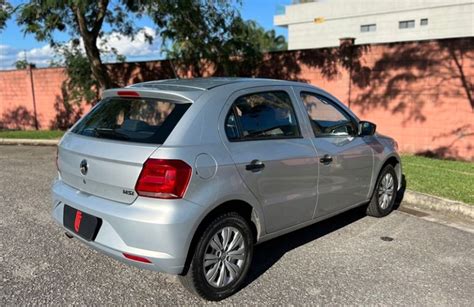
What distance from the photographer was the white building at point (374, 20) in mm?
40875

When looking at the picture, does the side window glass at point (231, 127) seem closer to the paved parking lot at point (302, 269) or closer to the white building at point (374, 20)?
the paved parking lot at point (302, 269)

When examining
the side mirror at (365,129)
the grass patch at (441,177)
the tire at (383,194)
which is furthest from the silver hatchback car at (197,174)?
the grass patch at (441,177)

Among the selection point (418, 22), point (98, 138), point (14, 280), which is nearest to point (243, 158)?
point (98, 138)

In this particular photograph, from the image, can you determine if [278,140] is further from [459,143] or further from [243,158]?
[459,143]

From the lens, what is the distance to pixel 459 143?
10211 millimetres

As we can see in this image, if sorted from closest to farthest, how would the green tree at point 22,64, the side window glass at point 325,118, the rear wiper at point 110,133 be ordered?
the rear wiper at point 110,133 < the side window glass at point 325,118 < the green tree at point 22,64

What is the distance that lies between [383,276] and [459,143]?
724 cm

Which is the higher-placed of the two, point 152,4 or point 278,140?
point 152,4

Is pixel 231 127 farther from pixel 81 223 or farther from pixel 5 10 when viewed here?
pixel 5 10

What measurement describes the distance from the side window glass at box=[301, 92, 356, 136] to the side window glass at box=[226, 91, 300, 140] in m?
0.29

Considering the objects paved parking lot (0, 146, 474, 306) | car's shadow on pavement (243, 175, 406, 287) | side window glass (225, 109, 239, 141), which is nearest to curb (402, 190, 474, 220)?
paved parking lot (0, 146, 474, 306)

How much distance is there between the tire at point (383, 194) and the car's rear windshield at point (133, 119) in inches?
121

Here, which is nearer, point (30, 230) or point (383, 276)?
point (383, 276)

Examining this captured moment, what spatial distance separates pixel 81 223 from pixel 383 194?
3772mm
